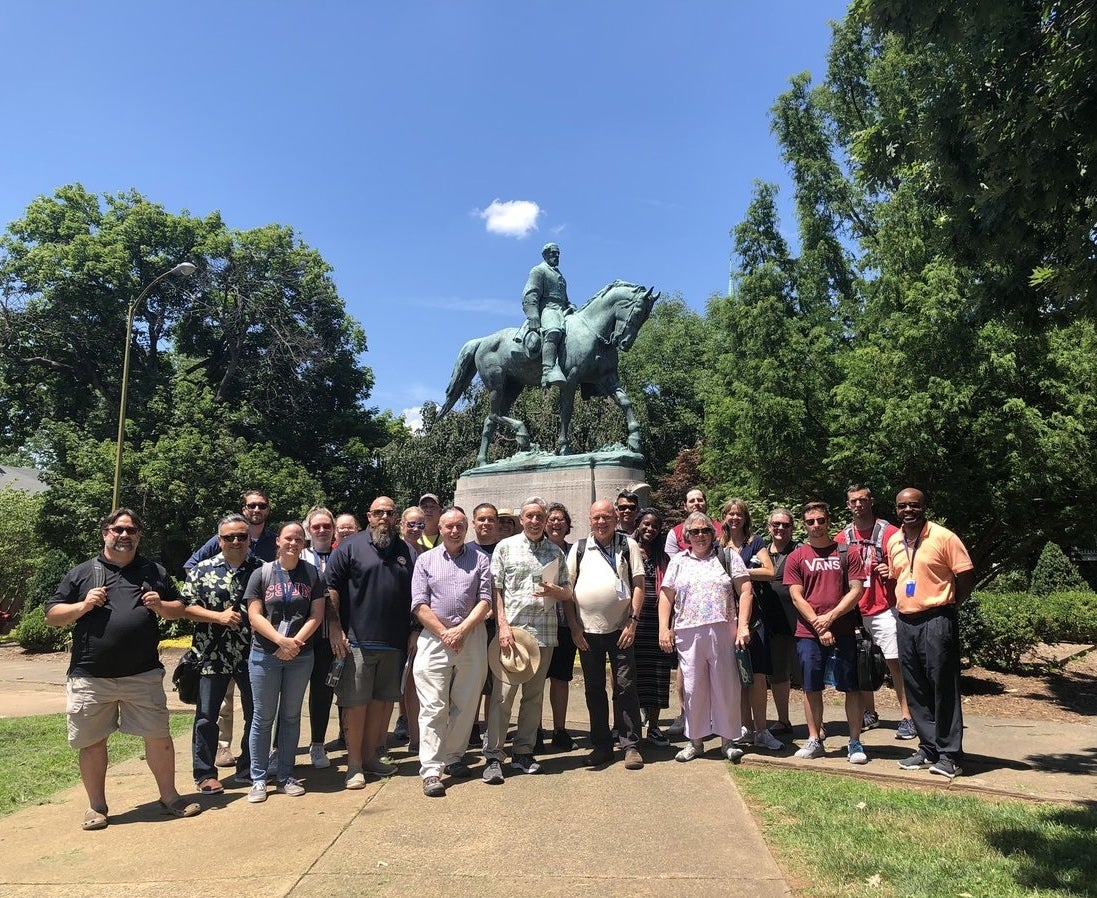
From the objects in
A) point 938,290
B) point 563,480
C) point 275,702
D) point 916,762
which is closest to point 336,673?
point 275,702

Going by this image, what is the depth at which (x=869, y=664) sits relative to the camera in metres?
5.51

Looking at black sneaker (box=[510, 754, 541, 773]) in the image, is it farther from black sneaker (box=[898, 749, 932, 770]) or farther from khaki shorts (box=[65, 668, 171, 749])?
black sneaker (box=[898, 749, 932, 770])

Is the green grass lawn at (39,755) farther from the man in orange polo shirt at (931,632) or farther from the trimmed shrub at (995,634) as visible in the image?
the trimmed shrub at (995,634)

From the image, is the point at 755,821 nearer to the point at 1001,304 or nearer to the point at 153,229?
the point at 1001,304

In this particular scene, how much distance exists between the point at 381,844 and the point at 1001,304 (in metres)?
5.65

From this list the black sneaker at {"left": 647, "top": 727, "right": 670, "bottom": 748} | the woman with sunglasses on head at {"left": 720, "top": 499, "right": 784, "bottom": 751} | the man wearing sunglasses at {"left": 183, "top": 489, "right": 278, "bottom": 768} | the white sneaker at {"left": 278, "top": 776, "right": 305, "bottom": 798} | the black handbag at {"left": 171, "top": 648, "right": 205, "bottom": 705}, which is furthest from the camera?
the black sneaker at {"left": 647, "top": 727, "right": 670, "bottom": 748}

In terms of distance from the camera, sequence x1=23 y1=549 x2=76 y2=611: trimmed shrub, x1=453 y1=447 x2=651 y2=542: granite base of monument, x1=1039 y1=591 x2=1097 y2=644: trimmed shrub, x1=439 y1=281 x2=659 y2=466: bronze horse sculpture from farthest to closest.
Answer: x1=23 y1=549 x2=76 y2=611: trimmed shrub → x1=1039 y1=591 x2=1097 y2=644: trimmed shrub → x1=439 y1=281 x2=659 y2=466: bronze horse sculpture → x1=453 y1=447 x2=651 y2=542: granite base of monument

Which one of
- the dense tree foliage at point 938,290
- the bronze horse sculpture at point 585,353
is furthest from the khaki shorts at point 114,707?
the bronze horse sculpture at point 585,353

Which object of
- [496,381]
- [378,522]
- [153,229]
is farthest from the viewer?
[153,229]

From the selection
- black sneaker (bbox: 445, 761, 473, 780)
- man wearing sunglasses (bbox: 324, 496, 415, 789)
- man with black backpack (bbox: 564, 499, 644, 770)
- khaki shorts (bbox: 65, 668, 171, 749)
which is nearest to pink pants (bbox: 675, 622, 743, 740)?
man with black backpack (bbox: 564, 499, 644, 770)

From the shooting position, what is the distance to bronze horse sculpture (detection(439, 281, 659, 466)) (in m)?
11.3

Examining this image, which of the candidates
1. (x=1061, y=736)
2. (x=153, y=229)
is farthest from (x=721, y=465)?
(x=153, y=229)

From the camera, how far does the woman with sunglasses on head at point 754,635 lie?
567 cm

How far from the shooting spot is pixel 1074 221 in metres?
5.41
